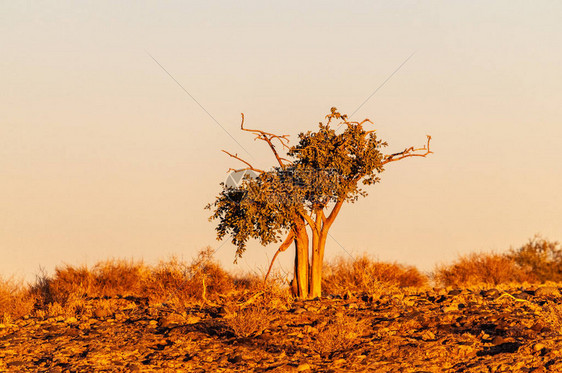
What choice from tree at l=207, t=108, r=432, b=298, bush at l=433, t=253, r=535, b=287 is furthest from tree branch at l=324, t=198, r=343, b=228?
bush at l=433, t=253, r=535, b=287

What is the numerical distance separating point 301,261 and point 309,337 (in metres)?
5.32

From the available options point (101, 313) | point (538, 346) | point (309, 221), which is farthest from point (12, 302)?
point (538, 346)

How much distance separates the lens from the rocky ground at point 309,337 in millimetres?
12094

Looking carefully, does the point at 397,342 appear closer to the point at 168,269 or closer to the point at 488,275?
the point at 168,269

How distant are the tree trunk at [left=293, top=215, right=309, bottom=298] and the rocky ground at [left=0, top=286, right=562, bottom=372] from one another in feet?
3.95

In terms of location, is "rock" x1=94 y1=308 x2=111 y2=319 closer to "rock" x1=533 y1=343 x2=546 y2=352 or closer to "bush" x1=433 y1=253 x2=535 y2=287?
"rock" x1=533 y1=343 x2=546 y2=352

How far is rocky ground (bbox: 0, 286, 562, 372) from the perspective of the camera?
12.1 meters

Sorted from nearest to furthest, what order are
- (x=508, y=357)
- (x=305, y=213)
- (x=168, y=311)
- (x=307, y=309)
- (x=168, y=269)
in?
(x=508, y=357) → (x=307, y=309) → (x=168, y=311) → (x=305, y=213) → (x=168, y=269)

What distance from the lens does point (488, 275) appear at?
96.5ft

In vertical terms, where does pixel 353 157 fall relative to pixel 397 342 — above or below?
above

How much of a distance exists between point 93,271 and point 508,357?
58.6ft

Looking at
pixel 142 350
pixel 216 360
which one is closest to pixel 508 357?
pixel 216 360

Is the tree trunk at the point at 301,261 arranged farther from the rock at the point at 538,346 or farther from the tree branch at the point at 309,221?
the rock at the point at 538,346

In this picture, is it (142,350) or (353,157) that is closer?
(142,350)
